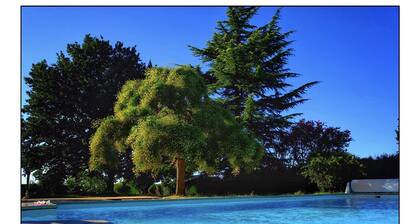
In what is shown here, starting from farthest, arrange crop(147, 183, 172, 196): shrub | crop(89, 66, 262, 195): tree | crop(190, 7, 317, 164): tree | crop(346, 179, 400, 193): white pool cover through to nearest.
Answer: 1. crop(190, 7, 317, 164): tree
2. crop(147, 183, 172, 196): shrub
3. crop(346, 179, 400, 193): white pool cover
4. crop(89, 66, 262, 195): tree

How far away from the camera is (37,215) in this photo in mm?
13695

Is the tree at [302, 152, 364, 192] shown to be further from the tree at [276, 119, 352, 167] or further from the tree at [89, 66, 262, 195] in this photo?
the tree at [89, 66, 262, 195]

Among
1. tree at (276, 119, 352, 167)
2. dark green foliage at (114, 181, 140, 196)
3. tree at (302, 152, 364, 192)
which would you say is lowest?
dark green foliage at (114, 181, 140, 196)

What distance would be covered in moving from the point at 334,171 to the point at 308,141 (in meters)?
3.51

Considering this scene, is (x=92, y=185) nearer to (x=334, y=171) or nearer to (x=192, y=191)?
(x=192, y=191)

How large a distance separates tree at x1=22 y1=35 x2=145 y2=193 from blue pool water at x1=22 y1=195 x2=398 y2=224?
640 cm

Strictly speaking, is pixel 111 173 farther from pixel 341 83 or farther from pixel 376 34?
pixel 376 34

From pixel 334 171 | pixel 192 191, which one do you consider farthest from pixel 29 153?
pixel 334 171

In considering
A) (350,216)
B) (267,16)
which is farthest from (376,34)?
(350,216)

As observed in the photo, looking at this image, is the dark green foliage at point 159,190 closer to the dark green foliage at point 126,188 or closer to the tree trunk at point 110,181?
the dark green foliage at point 126,188

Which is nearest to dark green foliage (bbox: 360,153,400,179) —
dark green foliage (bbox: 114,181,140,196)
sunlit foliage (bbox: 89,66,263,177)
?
sunlit foliage (bbox: 89,66,263,177)

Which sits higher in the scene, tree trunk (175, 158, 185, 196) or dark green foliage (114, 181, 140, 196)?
tree trunk (175, 158, 185, 196)

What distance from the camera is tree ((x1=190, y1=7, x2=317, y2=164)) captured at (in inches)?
898
